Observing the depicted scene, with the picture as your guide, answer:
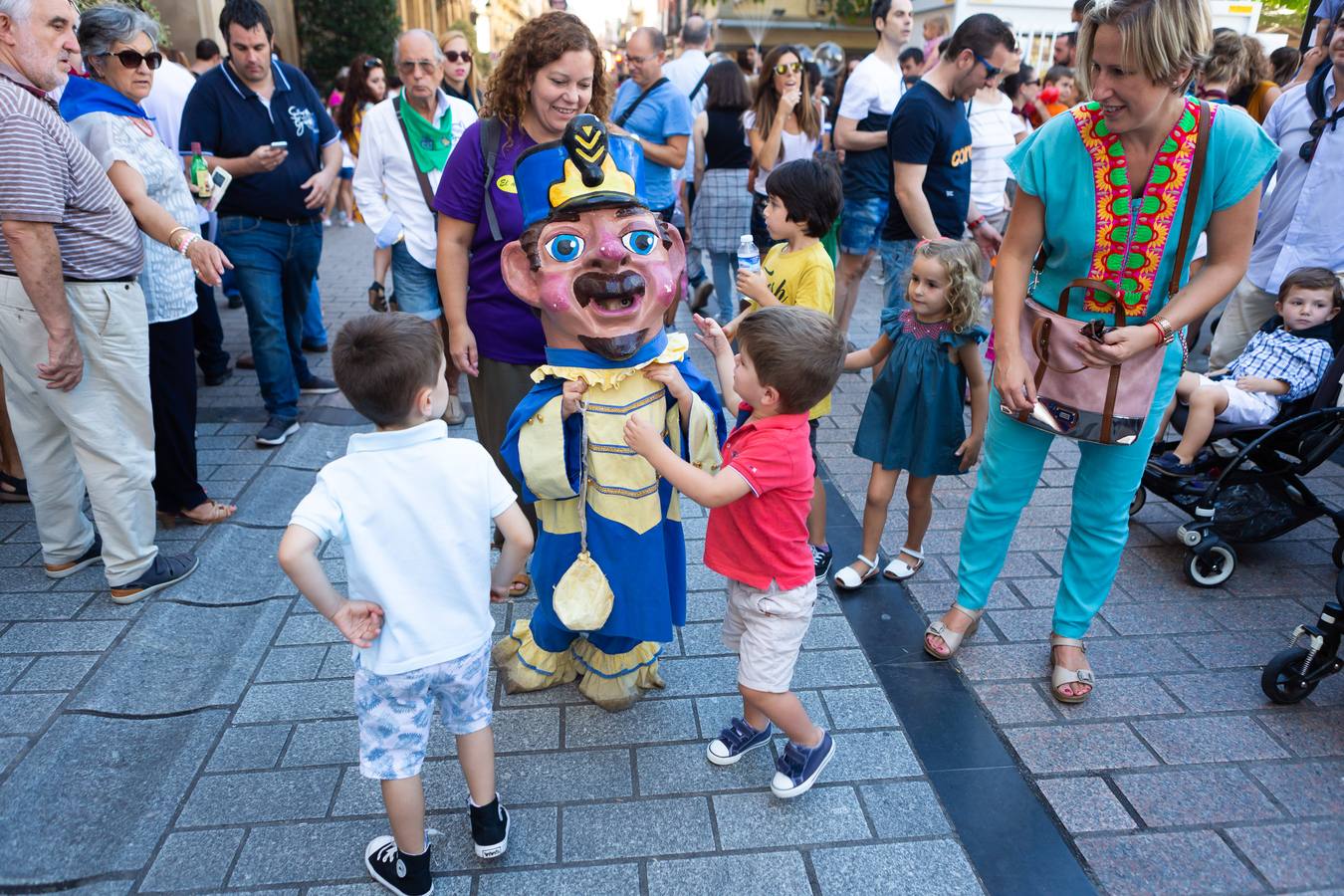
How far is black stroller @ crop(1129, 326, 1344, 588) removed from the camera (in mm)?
3559

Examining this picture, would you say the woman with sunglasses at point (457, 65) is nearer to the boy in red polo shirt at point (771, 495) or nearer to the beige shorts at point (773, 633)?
the boy in red polo shirt at point (771, 495)

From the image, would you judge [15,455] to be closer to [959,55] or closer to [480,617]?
[480,617]

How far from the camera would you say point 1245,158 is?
8.02 ft

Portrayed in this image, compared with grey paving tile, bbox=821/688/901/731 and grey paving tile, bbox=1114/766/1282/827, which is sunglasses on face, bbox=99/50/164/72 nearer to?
grey paving tile, bbox=821/688/901/731

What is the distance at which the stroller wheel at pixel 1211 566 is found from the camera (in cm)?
362

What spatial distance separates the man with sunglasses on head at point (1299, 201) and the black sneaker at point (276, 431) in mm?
4708

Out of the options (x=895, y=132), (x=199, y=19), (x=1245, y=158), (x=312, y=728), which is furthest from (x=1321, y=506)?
(x=199, y=19)

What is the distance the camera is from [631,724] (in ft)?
9.30

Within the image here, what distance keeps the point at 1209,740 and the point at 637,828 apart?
178cm

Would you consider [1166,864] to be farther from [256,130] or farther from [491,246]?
[256,130]

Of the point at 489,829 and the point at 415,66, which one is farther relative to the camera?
the point at 415,66

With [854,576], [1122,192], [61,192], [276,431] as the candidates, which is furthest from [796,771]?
[276,431]

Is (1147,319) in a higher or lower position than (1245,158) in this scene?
lower

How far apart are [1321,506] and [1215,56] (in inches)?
129
